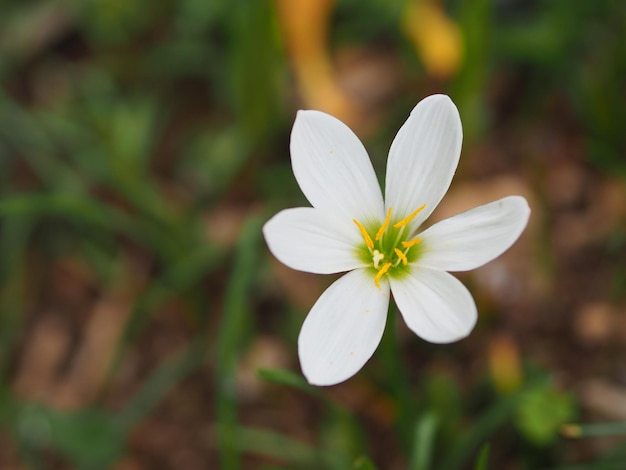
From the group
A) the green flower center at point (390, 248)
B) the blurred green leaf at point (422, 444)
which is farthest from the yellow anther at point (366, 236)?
the blurred green leaf at point (422, 444)

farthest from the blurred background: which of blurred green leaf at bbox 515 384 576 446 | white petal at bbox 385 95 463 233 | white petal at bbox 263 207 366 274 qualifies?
white petal at bbox 385 95 463 233

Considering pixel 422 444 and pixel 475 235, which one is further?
pixel 422 444

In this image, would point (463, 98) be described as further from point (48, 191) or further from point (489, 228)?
point (48, 191)

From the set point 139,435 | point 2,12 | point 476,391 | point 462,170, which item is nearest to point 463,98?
point 462,170

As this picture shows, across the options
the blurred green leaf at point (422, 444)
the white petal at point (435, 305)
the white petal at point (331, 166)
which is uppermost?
the white petal at point (331, 166)

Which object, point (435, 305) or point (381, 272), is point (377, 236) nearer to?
point (381, 272)

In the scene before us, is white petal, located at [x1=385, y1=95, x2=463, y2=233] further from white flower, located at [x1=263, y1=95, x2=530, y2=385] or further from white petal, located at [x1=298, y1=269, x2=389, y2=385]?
white petal, located at [x1=298, y1=269, x2=389, y2=385]

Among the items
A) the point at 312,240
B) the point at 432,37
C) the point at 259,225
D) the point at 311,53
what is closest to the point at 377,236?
the point at 312,240

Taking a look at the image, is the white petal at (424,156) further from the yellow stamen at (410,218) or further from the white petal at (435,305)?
the white petal at (435,305)
